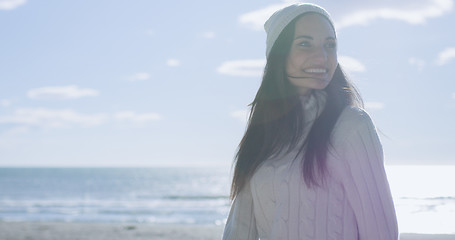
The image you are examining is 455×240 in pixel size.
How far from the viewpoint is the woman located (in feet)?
6.59

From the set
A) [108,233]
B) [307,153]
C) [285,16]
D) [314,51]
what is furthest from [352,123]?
[108,233]

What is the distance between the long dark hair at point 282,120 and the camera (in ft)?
6.97

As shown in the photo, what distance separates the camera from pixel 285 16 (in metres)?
2.29

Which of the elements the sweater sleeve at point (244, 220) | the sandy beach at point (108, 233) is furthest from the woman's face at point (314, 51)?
the sandy beach at point (108, 233)

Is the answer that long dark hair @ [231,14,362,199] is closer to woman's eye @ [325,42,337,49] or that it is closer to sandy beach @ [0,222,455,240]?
woman's eye @ [325,42,337,49]

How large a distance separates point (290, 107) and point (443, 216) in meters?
17.0

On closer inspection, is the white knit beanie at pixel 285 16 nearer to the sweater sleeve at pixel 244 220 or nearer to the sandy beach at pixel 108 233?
the sweater sleeve at pixel 244 220

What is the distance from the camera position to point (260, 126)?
8.23 ft

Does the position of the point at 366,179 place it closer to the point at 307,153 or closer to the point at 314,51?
the point at 307,153

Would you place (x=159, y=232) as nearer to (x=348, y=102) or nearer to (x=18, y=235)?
(x=18, y=235)

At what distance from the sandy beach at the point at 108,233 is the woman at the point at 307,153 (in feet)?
30.5

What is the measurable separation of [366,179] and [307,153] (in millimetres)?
245

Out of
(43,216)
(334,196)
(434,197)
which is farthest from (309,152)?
(434,197)

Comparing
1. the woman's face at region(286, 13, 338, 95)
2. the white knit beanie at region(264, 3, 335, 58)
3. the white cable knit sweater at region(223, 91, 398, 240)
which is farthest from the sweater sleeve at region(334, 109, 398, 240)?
the white knit beanie at region(264, 3, 335, 58)
